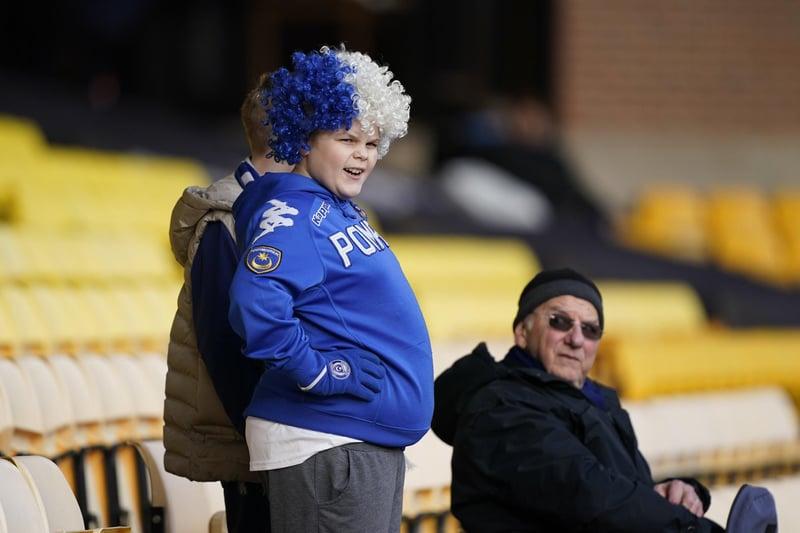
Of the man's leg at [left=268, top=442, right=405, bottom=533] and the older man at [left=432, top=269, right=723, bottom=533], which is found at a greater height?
the older man at [left=432, top=269, right=723, bottom=533]

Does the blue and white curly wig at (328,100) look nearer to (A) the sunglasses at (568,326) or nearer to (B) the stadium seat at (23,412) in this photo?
(A) the sunglasses at (568,326)

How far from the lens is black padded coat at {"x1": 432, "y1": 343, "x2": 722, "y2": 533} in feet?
8.14

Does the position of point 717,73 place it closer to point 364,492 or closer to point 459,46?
point 459,46

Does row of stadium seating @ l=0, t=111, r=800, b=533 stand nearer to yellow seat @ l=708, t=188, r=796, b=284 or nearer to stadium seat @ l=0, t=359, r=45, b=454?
stadium seat @ l=0, t=359, r=45, b=454

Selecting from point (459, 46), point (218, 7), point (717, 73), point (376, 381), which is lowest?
point (376, 381)

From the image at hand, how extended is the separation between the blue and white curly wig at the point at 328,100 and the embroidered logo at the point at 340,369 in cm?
37

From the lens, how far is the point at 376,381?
80.2 inches

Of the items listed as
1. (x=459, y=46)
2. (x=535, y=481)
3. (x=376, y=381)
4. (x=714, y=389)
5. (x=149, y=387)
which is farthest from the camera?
(x=459, y=46)

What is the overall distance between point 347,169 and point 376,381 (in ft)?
1.21

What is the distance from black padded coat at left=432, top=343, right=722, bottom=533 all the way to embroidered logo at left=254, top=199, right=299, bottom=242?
795mm

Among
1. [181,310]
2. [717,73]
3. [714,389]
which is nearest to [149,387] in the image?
[181,310]

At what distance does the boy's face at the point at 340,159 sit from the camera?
212 centimetres

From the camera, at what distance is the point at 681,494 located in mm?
2709

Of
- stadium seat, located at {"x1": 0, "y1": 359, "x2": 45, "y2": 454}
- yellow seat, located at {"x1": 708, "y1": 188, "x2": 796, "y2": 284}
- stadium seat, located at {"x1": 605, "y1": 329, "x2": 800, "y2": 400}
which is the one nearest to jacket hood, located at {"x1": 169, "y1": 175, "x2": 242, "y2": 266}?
stadium seat, located at {"x1": 0, "y1": 359, "x2": 45, "y2": 454}
